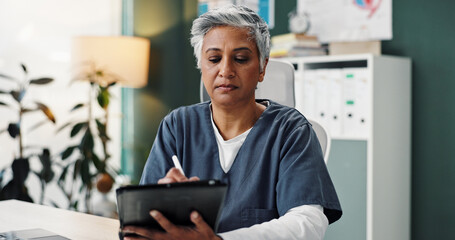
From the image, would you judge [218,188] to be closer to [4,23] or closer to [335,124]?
[335,124]

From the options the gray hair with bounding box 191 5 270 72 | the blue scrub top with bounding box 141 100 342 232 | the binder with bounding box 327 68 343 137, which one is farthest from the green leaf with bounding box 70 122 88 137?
the gray hair with bounding box 191 5 270 72

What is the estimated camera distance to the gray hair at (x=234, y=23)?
1327 millimetres

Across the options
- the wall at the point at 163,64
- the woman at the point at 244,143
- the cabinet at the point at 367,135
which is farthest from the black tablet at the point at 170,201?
the wall at the point at 163,64

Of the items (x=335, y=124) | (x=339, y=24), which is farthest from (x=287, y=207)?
(x=339, y=24)

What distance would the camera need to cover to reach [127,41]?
371 cm

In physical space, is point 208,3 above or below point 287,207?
above

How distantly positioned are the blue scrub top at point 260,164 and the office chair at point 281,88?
11.7 inches

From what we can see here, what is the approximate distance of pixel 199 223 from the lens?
3.21 ft

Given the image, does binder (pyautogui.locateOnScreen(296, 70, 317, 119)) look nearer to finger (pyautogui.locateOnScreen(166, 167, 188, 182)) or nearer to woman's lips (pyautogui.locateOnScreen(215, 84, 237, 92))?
woman's lips (pyautogui.locateOnScreen(215, 84, 237, 92))

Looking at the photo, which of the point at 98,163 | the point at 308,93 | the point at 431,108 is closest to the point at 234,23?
the point at 308,93

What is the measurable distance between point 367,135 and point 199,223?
→ 2.06 m

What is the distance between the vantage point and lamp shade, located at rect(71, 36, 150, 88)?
355cm

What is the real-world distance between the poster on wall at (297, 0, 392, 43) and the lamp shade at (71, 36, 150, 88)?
3.89 feet

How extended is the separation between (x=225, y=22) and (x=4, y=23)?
2.67 m
